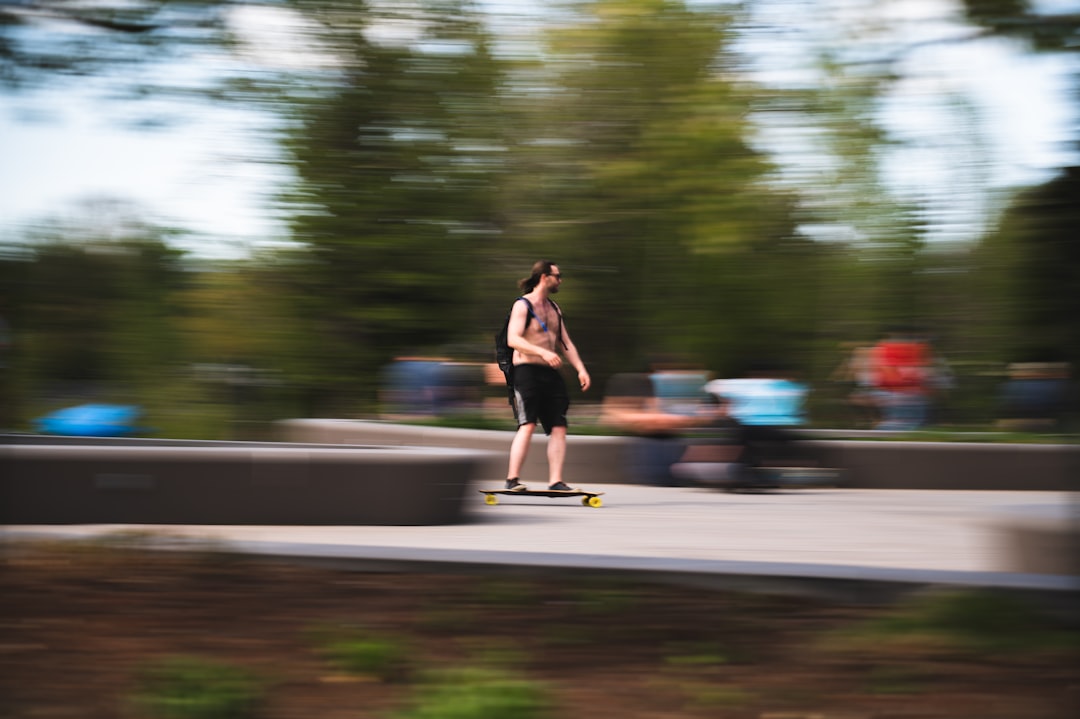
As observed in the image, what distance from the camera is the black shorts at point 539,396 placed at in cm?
1017

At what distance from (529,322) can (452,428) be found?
563 cm

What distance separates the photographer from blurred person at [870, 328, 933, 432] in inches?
639

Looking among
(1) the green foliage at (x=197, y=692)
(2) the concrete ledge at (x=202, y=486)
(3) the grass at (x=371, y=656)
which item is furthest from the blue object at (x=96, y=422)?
(1) the green foliage at (x=197, y=692)

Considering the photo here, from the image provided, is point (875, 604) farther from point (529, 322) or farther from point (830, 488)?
point (830, 488)

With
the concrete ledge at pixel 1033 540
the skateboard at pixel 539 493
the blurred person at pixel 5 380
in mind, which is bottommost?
the skateboard at pixel 539 493

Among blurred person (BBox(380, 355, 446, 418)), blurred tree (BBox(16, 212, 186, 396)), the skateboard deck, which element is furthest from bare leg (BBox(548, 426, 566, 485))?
blurred tree (BBox(16, 212, 186, 396))

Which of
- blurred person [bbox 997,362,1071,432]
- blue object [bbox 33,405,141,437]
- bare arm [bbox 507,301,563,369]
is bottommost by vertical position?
blue object [bbox 33,405,141,437]

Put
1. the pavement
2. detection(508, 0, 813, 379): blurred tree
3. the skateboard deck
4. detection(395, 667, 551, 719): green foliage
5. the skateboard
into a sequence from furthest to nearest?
detection(508, 0, 813, 379): blurred tree, the skateboard deck, the skateboard, the pavement, detection(395, 667, 551, 719): green foliage

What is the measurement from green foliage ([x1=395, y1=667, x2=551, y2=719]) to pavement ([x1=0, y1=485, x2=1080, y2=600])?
1010mm

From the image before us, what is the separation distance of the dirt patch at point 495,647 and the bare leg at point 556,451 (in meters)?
5.08

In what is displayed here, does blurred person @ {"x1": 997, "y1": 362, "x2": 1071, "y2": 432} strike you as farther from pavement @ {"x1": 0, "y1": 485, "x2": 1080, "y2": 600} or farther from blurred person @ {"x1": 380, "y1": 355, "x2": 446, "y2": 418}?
blurred person @ {"x1": 380, "y1": 355, "x2": 446, "y2": 418}

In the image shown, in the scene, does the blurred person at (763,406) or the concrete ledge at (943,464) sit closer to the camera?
the blurred person at (763,406)

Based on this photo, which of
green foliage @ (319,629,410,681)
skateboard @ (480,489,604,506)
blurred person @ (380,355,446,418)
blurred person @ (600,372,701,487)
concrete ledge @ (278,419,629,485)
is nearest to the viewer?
green foliage @ (319,629,410,681)

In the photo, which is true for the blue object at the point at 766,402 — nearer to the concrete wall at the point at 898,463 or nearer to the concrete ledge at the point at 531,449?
the concrete wall at the point at 898,463
